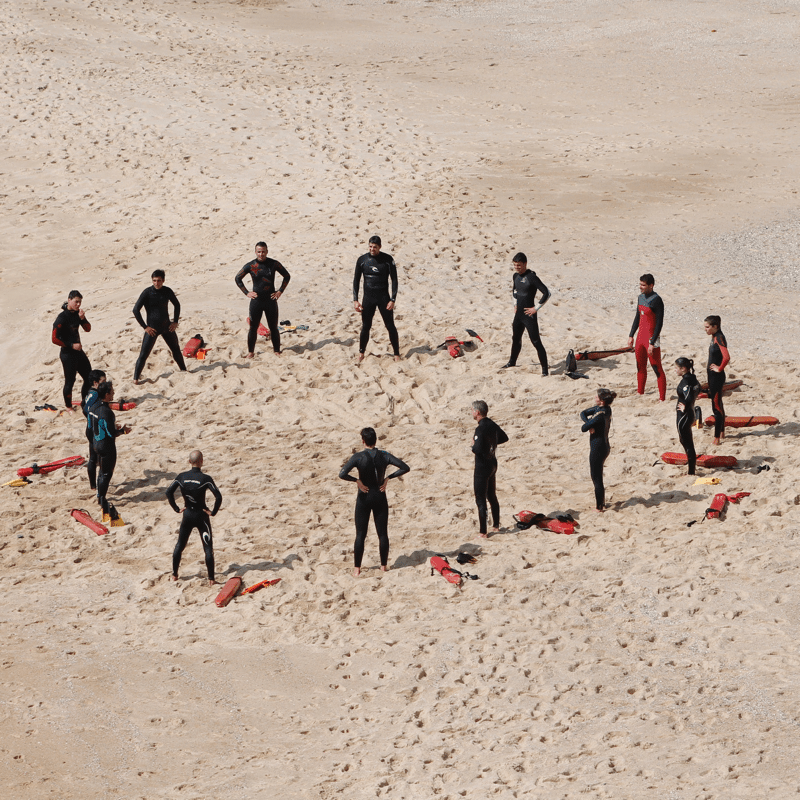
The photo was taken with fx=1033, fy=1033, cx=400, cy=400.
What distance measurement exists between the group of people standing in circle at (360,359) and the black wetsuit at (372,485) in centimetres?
1

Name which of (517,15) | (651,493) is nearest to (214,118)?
(517,15)

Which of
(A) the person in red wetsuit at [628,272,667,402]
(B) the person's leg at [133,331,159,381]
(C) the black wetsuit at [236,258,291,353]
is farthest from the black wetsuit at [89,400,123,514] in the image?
(A) the person in red wetsuit at [628,272,667,402]

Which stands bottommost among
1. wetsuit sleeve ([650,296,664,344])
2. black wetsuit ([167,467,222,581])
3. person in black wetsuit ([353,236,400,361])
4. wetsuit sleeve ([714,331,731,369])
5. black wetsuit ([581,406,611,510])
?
black wetsuit ([167,467,222,581])

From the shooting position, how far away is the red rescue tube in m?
13.2

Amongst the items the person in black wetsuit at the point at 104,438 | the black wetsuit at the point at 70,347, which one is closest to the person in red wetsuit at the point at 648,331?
the person in black wetsuit at the point at 104,438

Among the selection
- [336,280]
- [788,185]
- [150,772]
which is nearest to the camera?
[150,772]

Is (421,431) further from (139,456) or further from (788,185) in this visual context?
(788,185)

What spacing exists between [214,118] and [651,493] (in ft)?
63.5

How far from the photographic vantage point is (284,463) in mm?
14836

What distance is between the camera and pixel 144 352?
1683cm

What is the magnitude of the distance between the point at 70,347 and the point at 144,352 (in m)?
1.25

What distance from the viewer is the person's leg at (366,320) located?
54.0ft

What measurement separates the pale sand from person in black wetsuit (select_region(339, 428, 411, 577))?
63 cm

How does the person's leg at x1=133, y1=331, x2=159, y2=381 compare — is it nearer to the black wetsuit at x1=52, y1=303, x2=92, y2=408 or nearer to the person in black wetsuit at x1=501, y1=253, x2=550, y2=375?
the black wetsuit at x1=52, y1=303, x2=92, y2=408
